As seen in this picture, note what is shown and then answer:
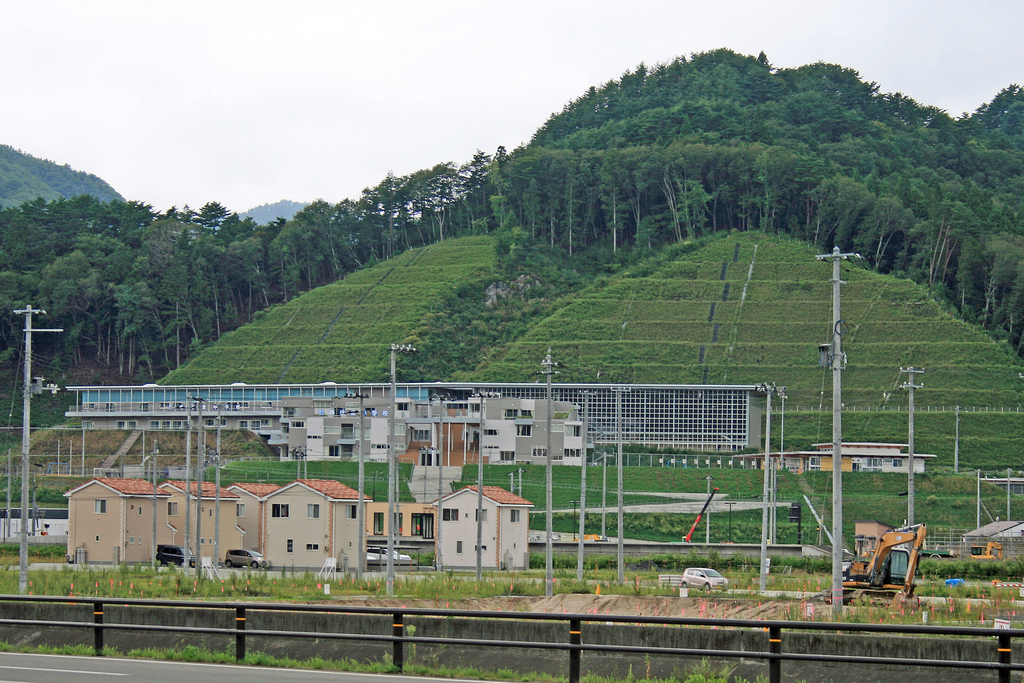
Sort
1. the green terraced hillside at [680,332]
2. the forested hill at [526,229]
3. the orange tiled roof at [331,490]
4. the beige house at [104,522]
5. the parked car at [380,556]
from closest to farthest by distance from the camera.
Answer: the orange tiled roof at [331,490]
the beige house at [104,522]
the parked car at [380,556]
the green terraced hillside at [680,332]
the forested hill at [526,229]

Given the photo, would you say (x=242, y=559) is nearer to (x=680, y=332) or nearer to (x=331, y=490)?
(x=331, y=490)

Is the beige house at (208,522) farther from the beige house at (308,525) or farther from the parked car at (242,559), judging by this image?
the beige house at (308,525)

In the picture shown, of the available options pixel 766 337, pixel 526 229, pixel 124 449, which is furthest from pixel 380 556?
pixel 526 229

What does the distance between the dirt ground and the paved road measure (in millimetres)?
17692

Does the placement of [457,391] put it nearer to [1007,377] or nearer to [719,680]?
[1007,377]

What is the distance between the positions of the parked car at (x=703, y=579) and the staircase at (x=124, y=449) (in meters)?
63.6

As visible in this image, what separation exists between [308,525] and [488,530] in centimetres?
921

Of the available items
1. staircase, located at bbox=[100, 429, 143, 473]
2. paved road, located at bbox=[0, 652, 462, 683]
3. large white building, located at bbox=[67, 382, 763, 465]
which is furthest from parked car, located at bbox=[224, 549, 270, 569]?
paved road, located at bbox=[0, 652, 462, 683]

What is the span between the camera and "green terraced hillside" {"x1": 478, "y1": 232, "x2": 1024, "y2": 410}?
103 metres

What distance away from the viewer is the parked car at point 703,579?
148ft

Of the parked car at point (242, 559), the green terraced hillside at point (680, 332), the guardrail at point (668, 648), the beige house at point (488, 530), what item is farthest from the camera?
the green terraced hillside at point (680, 332)

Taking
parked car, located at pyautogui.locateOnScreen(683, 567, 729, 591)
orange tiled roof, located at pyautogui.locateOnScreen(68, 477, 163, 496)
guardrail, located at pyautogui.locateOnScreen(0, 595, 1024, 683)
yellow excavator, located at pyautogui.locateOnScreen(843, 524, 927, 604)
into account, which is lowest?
parked car, located at pyautogui.locateOnScreen(683, 567, 729, 591)

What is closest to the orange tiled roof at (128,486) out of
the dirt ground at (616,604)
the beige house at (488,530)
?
the beige house at (488,530)

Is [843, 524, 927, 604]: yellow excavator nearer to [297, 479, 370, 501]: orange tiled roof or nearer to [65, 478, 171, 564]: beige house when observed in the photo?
[297, 479, 370, 501]: orange tiled roof
